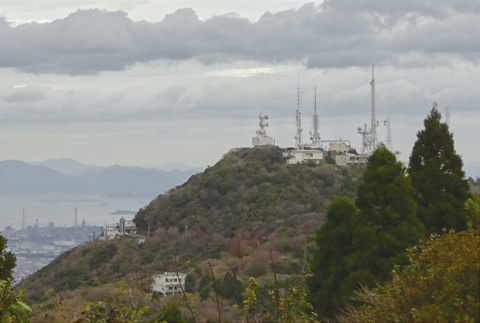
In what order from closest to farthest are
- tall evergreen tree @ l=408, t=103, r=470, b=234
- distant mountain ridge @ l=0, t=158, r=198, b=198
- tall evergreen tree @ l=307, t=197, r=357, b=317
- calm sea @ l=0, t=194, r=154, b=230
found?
tall evergreen tree @ l=307, t=197, r=357, b=317, tall evergreen tree @ l=408, t=103, r=470, b=234, calm sea @ l=0, t=194, r=154, b=230, distant mountain ridge @ l=0, t=158, r=198, b=198

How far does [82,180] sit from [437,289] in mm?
174836

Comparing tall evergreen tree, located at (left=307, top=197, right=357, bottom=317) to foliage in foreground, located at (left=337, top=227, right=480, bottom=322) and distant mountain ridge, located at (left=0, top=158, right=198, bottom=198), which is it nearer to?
foliage in foreground, located at (left=337, top=227, right=480, bottom=322)

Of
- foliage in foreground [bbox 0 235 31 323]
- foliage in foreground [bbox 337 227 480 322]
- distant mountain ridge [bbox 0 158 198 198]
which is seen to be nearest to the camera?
foliage in foreground [bbox 0 235 31 323]

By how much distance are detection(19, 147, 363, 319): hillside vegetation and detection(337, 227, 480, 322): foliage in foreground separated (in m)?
29.8

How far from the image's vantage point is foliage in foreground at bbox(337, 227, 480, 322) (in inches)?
336

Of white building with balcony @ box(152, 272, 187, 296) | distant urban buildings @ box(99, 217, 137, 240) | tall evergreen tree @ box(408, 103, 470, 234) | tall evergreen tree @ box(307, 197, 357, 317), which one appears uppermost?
tall evergreen tree @ box(408, 103, 470, 234)

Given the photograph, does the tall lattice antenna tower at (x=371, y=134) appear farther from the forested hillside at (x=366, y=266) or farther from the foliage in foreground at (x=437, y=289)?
the foliage in foreground at (x=437, y=289)

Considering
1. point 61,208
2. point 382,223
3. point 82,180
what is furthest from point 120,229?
point 82,180

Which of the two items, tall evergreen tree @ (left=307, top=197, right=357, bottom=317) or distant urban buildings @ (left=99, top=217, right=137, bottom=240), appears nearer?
tall evergreen tree @ (left=307, top=197, right=357, bottom=317)

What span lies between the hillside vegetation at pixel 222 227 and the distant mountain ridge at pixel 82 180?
83930 millimetres

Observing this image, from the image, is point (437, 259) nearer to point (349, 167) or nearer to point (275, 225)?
point (275, 225)

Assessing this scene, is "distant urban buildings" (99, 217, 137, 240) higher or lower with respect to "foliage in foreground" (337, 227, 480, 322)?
lower

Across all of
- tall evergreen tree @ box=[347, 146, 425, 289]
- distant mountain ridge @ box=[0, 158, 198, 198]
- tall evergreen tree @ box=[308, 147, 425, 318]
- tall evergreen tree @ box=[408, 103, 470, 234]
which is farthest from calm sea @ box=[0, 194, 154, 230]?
tall evergreen tree @ box=[347, 146, 425, 289]

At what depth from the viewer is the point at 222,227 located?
58094 millimetres
